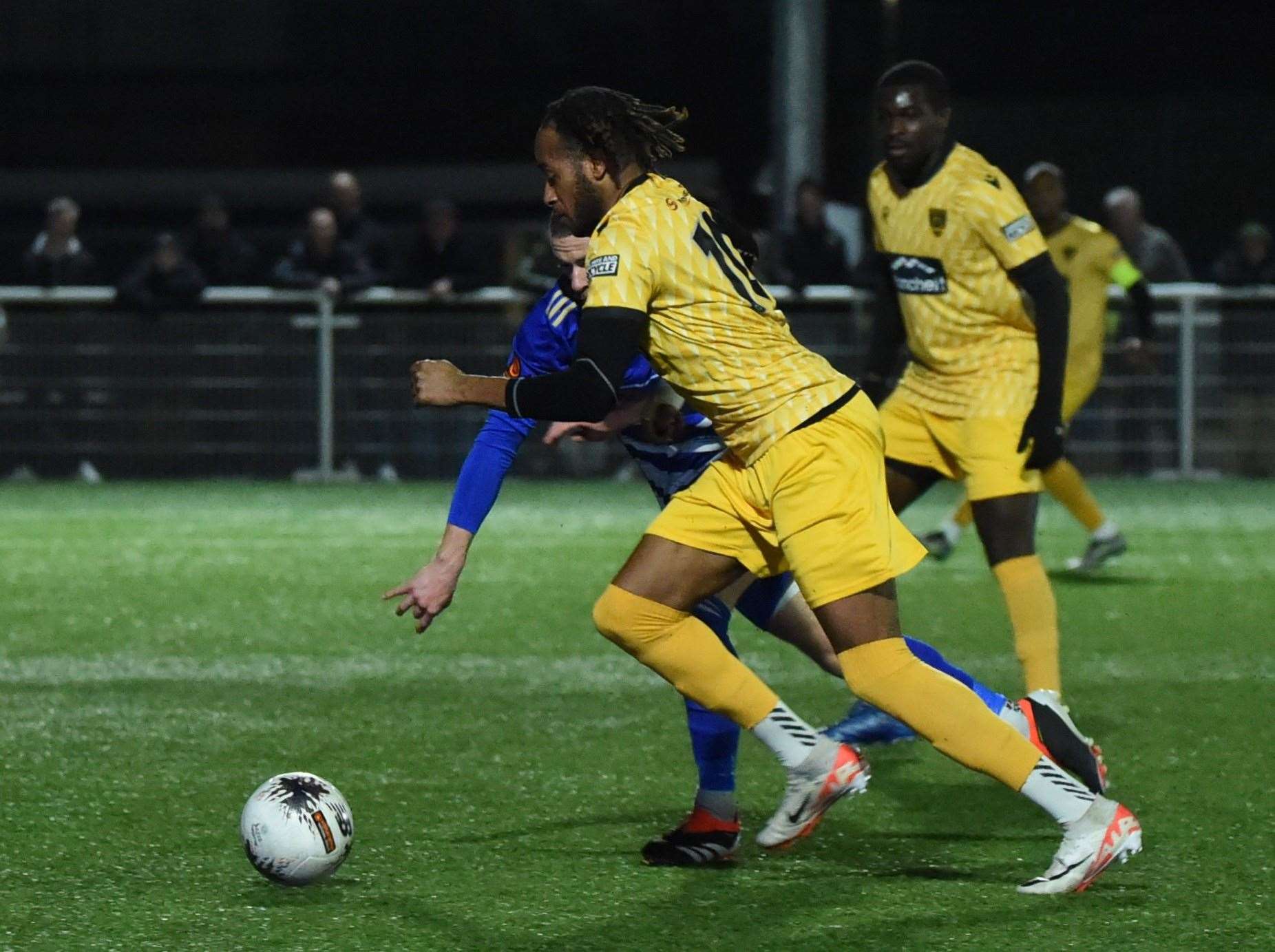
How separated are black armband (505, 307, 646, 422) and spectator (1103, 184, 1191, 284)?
1114 cm

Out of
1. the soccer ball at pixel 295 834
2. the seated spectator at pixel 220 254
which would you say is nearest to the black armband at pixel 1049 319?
the soccer ball at pixel 295 834

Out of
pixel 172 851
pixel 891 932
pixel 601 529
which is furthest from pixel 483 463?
pixel 601 529

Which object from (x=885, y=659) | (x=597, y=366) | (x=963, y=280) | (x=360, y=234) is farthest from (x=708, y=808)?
(x=360, y=234)

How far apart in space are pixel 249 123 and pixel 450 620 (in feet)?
72.0

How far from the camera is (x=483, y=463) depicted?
17.3 feet

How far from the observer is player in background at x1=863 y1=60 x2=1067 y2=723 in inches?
251

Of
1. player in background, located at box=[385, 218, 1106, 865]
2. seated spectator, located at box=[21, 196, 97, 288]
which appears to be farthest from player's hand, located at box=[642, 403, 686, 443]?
seated spectator, located at box=[21, 196, 97, 288]

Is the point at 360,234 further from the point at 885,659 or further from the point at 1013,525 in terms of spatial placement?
the point at 885,659

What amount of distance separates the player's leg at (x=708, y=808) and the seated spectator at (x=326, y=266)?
1087 cm

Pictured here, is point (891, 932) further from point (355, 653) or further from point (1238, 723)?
point (355, 653)

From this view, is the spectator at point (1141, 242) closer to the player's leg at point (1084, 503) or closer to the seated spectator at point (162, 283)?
the player's leg at point (1084, 503)

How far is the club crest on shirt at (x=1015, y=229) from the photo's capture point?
6348mm

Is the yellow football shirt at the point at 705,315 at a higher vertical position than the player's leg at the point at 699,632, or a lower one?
higher

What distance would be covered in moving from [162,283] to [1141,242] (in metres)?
7.14
